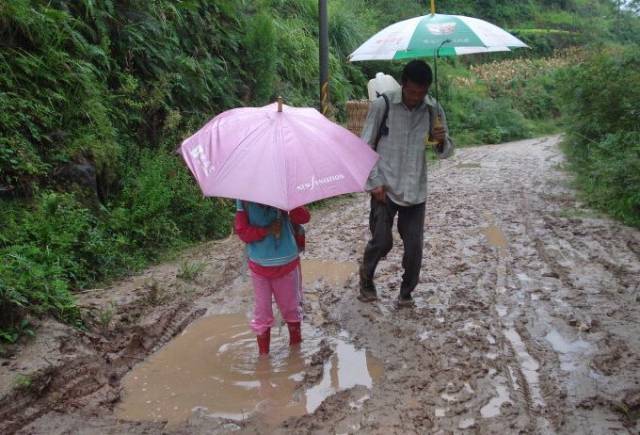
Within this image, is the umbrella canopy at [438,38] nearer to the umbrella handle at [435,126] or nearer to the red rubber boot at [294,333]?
the umbrella handle at [435,126]

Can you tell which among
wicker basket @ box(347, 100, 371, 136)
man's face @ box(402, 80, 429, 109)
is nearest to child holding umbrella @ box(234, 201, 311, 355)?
man's face @ box(402, 80, 429, 109)

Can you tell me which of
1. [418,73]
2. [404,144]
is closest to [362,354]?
[404,144]

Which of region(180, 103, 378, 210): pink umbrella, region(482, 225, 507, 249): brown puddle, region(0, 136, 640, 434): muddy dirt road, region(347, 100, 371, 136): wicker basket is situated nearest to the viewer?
region(180, 103, 378, 210): pink umbrella

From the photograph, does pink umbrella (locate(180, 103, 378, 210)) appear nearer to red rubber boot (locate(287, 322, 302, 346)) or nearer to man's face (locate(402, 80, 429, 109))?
man's face (locate(402, 80, 429, 109))

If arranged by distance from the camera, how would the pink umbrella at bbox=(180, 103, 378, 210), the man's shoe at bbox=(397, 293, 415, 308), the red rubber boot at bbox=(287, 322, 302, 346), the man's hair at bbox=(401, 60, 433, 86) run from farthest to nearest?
the man's shoe at bbox=(397, 293, 415, 308) → the man's hair at bbox=(401, 60, 433, 86) → the red rubber boot at bbox=(287, 322, 302, 346) → the pink umbrella at bbox=(180, 103, 378, 210)

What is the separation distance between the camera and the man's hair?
192 inches

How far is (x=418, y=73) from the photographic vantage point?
16.1 ft

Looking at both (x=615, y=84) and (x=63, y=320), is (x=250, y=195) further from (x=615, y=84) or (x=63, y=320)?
(x=615, y=84)

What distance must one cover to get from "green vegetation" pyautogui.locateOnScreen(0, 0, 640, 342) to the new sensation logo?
2.25 m

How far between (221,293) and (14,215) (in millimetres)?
1996

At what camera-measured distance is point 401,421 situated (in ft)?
12.2

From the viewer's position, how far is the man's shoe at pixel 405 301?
558cm

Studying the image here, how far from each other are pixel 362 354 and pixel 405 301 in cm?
98

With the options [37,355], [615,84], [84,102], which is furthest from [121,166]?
[615,84]
